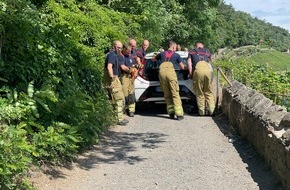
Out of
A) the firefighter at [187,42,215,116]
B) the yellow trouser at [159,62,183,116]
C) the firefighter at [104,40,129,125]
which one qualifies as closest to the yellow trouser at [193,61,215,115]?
the firefighter at [187,42,215,116]


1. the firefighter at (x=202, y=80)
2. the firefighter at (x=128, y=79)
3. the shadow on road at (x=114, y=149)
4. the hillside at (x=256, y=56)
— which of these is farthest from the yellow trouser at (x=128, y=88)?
the hillside at (x=256, y=56)

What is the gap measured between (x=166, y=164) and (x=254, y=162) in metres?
1.35

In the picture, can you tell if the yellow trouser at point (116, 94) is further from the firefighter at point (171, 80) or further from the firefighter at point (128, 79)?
the firefighter at point (171, 80)

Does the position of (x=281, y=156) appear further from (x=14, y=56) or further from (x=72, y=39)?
(x=72, y=39)

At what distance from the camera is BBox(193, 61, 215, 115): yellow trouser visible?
12258mm

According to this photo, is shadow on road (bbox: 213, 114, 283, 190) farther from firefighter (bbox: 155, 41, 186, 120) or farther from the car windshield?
the car windshield

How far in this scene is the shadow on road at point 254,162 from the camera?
6375 mm

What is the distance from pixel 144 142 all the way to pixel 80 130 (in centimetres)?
173

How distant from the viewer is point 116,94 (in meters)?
11.2

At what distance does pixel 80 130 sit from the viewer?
Result: 7.86 meters

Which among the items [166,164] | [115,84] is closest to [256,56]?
[115,84]

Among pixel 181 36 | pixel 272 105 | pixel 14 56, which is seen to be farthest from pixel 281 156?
pixel 181 36

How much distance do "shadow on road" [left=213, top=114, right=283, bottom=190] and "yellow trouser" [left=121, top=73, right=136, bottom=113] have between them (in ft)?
8.62

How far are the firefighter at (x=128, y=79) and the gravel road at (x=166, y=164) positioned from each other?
174 cm
